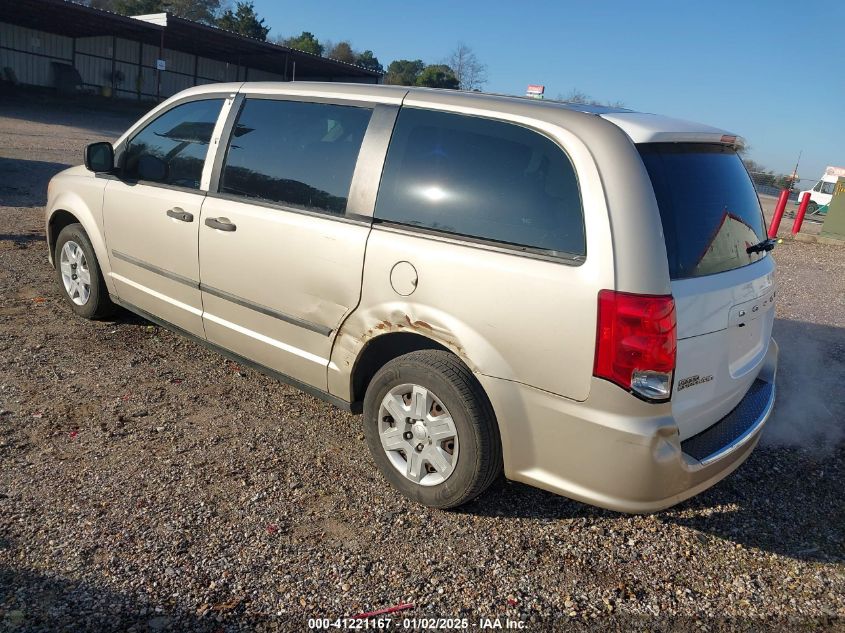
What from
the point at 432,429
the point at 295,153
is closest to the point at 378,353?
the point at 432,429

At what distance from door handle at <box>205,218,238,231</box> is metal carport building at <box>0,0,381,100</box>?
1018 inches

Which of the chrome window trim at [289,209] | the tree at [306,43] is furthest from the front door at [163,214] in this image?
the tree at [306,43]

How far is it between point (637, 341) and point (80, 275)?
4.39 meters

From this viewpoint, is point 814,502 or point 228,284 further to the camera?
point 228,284

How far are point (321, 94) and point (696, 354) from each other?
238cm

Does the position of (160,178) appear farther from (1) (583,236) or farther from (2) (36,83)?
(2) (36,83)

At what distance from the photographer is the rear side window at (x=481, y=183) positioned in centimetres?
275

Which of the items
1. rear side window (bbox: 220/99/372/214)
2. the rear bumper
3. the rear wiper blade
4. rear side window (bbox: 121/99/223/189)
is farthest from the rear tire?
the rear wiper blade

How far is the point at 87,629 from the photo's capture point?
230 cm

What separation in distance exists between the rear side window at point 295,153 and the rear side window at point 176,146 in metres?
0.29

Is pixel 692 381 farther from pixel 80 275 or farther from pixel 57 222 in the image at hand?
pixel 57 222

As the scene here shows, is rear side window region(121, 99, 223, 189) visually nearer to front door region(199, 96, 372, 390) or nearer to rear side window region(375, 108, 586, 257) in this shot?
front door region(199, 96, 372, 390)

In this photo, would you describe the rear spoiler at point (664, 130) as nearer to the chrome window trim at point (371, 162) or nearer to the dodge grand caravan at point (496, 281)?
the dodge grand caravan at point (496, 281)

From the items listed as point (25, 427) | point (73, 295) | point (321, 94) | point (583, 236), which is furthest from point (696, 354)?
point (73, 295)
